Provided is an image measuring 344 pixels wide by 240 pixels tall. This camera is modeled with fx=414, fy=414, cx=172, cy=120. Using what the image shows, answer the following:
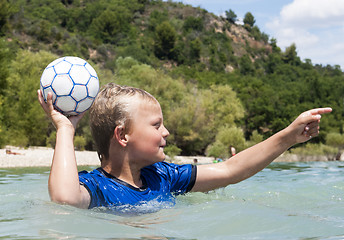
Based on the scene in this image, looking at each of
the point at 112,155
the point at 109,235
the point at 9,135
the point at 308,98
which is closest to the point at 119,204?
the point at 112,155

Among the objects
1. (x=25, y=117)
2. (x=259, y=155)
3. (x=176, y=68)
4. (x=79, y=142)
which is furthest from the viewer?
(x=176, y=68)

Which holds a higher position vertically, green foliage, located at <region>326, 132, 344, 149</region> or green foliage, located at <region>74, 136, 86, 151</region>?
green foliage, located at <region>74, 136, 86, 151</region>

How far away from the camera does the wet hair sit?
3.19 m

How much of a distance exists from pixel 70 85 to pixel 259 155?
1.73 m

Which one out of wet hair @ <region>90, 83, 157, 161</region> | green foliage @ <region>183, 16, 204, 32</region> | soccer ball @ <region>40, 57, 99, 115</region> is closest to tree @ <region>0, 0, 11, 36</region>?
green foliage @ <region>183, 16, 204, 32</region>

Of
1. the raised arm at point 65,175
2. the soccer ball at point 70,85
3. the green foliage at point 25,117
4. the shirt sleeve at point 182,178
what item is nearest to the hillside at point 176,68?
the green foliage at point 25,117

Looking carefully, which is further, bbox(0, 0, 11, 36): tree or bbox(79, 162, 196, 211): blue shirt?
bbox(0, 0, 11, 36): tree

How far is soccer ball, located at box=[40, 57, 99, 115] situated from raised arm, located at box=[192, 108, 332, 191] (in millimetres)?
1193

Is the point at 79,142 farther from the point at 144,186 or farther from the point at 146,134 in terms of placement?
the point at 146,134

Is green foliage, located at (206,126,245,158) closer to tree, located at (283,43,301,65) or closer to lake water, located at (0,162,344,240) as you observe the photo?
lake water, located at (0,162,344,240)

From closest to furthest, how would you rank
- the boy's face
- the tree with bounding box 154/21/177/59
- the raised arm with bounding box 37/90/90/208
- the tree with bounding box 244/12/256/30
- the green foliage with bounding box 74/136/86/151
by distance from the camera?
the raised arm with bounding box 37/90/90/208 → the boy's face → the green foliage with bounding box 74/136/86/151 → the tree with bounding box 154/21/177/59 → the tree with bounding box 244/12/256/30

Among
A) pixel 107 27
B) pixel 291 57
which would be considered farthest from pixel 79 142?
pixel 291 57

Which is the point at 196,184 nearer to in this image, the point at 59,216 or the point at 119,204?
the point at 119,204

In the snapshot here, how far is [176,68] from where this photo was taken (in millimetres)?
86625
